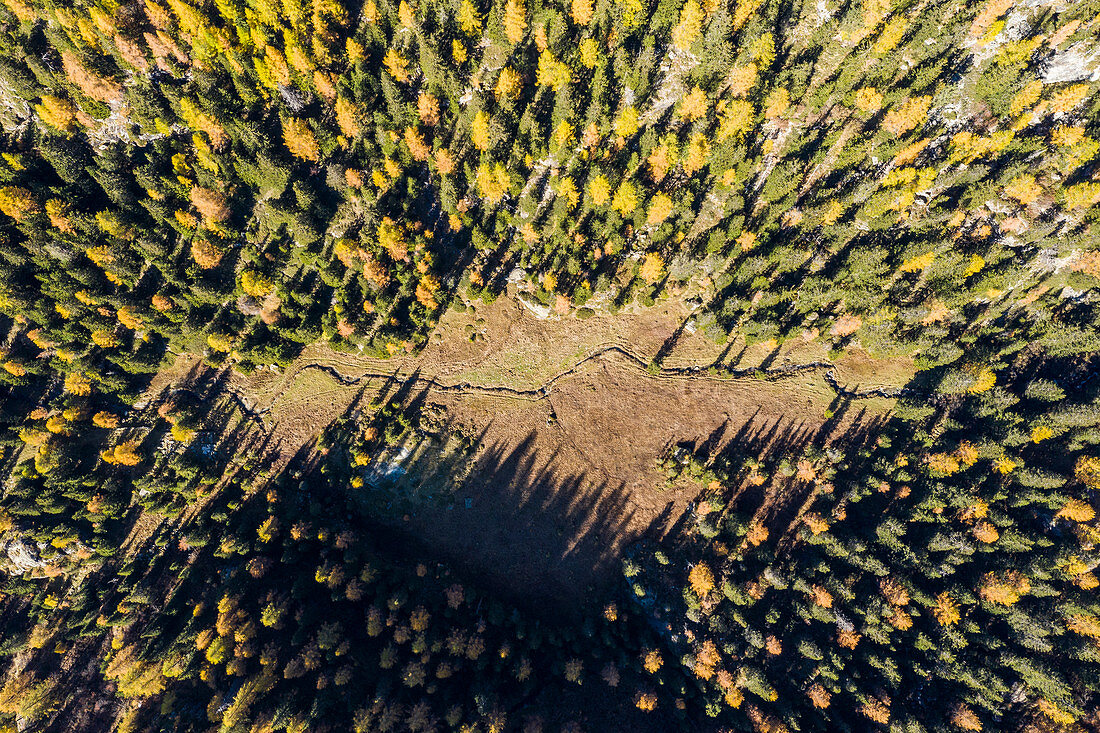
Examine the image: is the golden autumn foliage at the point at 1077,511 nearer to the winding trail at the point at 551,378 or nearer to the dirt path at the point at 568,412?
the dirt path at the point at 568,412

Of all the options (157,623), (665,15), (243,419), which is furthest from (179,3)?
(157,623)

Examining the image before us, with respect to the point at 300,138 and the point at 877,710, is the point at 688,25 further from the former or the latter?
the point at 877,710

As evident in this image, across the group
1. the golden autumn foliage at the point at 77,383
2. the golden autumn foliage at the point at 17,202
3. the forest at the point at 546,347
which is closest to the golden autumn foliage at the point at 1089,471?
the forest at the point at 546,347

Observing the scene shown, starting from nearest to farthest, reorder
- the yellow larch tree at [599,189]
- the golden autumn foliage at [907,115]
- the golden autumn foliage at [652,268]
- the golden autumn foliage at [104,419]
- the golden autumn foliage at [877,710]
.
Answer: the golden autumn foliage at [877,710] → the golden autumn foliage at [907,115] → the yellow larch tree at [599,189] → the golden autumn foliage at [652,268] → the golden autumn foliage at [104,419]

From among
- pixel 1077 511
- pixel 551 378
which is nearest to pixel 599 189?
pixel 551 378

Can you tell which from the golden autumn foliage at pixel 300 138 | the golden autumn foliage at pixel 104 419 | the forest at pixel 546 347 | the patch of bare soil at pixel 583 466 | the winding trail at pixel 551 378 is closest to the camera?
the forest at pixel 546 347

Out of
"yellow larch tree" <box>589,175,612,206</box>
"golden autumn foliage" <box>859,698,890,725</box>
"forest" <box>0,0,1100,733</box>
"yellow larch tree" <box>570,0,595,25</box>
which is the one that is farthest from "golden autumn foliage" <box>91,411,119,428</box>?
"golden autumn foliage" <box>859,698,890,725</box>
